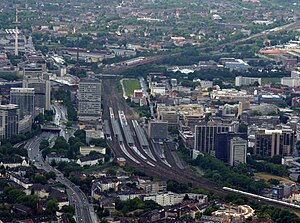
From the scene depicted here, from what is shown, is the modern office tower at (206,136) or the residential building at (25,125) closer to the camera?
the modern office tower at (206,136)

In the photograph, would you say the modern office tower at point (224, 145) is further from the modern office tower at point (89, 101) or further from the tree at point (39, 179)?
the tree at point (39, 179)

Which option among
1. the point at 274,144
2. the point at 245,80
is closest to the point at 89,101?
the point at 274,144

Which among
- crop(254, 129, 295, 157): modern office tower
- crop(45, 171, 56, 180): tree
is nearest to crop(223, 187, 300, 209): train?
crop(45, 171, 56, 180): tree

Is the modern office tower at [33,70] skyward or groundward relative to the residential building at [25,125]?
skyward

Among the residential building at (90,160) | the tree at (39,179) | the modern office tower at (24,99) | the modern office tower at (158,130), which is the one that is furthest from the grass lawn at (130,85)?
the tree at (39,179)

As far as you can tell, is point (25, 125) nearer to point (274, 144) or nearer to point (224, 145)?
point (224, 145)

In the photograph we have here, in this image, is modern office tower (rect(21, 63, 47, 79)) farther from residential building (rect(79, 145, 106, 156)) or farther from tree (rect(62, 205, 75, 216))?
tree (rect(62, 205, 75, 216))
